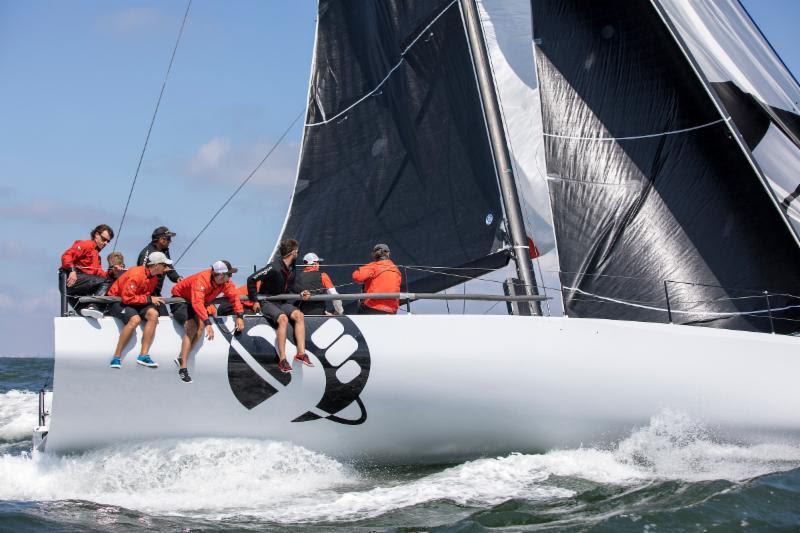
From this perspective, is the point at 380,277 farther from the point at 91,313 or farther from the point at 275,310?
the point at 91,313

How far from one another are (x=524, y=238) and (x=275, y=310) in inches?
103

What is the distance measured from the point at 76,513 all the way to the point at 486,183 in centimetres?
492

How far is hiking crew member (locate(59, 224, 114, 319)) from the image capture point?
8.57 m

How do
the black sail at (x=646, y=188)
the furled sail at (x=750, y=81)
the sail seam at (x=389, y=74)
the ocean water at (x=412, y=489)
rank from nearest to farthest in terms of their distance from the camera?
the ocean water at (x=412, y=489), the black sail at (x=646, y=188), the furled sail at (x=750, y=81), the sail seam at (x=389, y=74)

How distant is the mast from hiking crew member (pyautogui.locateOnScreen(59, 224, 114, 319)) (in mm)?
3805

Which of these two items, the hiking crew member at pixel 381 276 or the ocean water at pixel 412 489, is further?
the hiking crew member at pixel 381 276

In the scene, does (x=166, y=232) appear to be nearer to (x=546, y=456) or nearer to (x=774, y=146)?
(x=546, y=456)

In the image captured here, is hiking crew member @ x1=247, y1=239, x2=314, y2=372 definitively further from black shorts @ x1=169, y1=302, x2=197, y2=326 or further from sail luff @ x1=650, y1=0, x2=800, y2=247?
sail luff @ x1=650, y1=0, x2=800, y2=247

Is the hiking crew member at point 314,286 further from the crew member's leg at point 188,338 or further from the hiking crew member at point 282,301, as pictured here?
the crew member's leg at point 188,338

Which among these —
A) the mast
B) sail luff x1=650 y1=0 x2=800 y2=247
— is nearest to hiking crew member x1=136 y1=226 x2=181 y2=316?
the mast

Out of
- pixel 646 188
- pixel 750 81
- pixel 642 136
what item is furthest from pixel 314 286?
pixel 750 81

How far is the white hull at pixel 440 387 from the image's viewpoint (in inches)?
309

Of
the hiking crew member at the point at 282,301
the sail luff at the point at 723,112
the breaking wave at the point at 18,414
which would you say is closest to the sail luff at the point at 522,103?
the sail luff at the point at 723,112

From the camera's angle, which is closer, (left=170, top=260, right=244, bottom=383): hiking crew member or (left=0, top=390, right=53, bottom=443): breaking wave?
(left=170, top=260, right=244, bottom=383): hiking crew member
